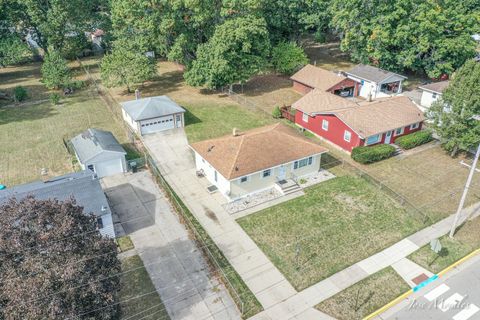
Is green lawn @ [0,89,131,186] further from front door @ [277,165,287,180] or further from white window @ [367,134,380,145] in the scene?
white window @ [367,134,380,145]

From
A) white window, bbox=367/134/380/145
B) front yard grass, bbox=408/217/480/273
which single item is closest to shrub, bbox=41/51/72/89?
white window, bbox=367/134/380/145

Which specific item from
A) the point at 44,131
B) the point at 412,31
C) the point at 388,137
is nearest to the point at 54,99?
the point at 44,131

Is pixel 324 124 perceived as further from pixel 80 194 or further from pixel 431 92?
pixel 80 194

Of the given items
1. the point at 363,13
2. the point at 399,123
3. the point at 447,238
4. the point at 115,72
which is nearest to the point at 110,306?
the point at 447,238

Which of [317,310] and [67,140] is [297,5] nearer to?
[67,140]

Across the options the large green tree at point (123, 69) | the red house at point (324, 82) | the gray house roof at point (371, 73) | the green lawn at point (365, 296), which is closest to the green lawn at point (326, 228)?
the green lawn at point (365, 296)

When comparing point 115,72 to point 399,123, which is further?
point 115,72
